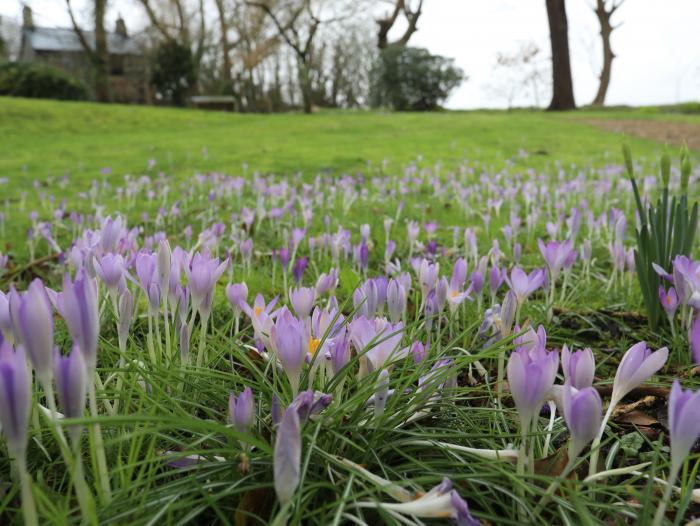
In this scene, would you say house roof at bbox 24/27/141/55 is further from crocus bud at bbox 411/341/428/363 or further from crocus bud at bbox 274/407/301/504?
crocus bud at bbox 274/407/301/504

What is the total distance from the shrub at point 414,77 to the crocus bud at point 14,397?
31040mm

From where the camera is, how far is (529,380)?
0.95m

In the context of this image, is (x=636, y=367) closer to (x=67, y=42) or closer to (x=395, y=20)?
(x=395, y=20)

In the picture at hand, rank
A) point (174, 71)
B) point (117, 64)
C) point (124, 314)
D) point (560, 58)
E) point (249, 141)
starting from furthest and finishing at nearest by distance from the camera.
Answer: point (117, 64) → point (174, 71) → point (560, 58) → point (249, 141) → point (124, 314)

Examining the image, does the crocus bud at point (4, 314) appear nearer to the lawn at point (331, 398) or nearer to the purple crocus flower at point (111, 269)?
the lawn at point (331, 398)

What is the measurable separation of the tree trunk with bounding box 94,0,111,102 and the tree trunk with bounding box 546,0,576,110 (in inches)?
766

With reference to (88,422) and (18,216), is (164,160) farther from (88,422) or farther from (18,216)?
(88,422)

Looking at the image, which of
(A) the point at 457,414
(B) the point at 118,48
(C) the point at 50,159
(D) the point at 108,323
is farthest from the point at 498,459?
(B) the point at 118,48

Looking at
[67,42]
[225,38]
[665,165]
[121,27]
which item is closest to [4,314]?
[665,165]

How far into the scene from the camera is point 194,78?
96.4 ft

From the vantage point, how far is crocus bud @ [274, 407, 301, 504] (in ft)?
2.57

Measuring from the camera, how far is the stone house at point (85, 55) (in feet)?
128

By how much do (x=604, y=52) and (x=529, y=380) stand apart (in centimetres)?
3603

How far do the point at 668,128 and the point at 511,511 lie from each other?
1772 cm
